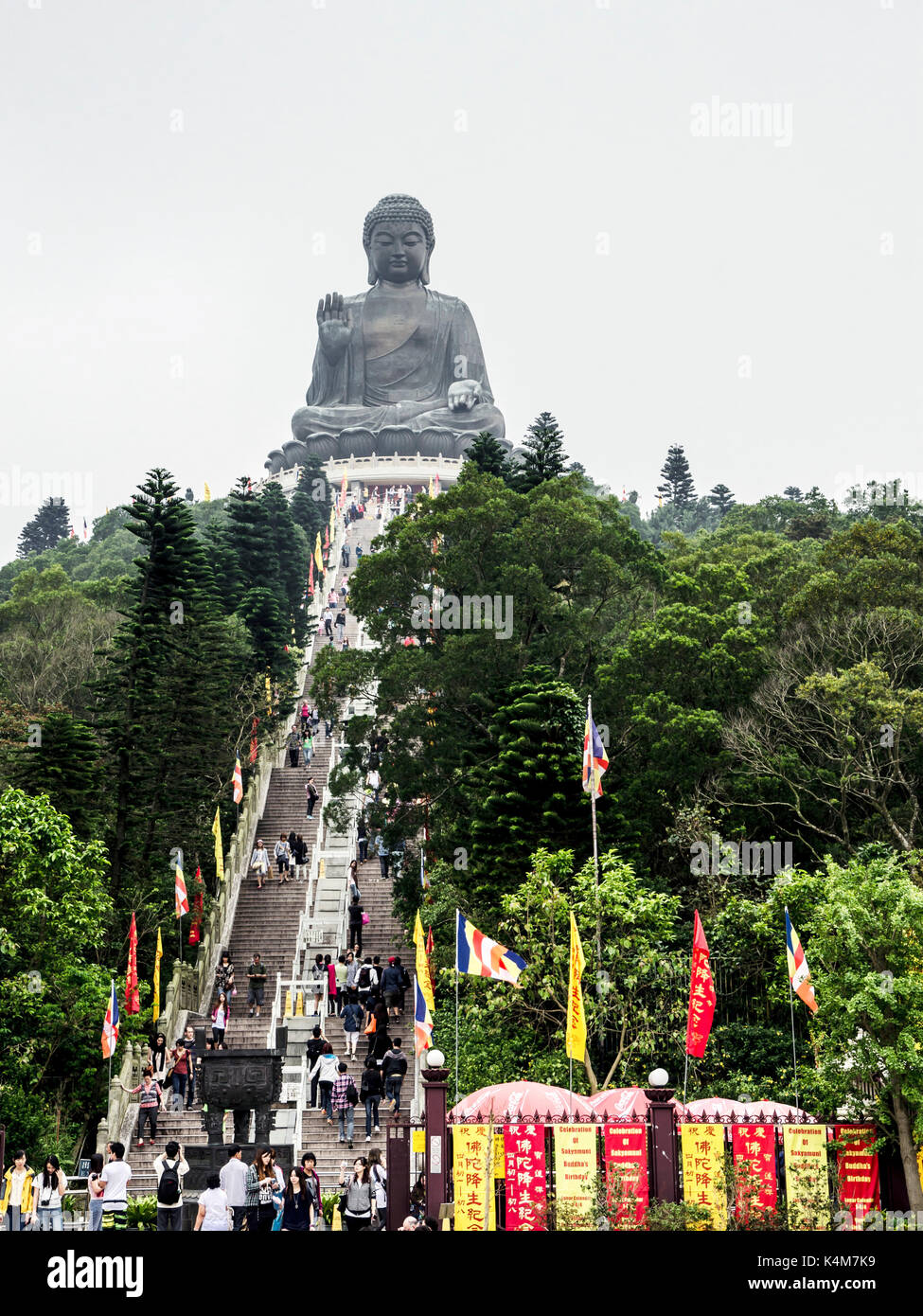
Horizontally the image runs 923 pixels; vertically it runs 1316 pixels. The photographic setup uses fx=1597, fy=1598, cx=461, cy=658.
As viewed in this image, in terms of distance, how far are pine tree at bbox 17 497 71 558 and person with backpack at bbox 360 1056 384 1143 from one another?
252ft

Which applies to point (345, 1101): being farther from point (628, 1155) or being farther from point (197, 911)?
point (197, 911)

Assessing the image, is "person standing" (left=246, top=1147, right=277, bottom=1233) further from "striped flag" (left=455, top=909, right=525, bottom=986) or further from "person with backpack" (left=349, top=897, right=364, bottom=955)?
"person with backpack" (left=349, top=897, right=364, bottom=955)

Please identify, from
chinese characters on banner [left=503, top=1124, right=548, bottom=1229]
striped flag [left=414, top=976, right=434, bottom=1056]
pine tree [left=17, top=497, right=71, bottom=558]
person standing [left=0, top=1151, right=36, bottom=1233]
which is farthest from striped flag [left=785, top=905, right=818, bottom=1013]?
pine tree [left=17, top=497, right=71, bottom=558]

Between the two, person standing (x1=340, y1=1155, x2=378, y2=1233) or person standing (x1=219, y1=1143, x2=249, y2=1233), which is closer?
person standing (x1=219, y1=1143, x2=249, y2=1233)

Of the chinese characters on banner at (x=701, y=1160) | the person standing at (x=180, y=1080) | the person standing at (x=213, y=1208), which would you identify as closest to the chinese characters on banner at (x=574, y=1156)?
the chinese characters on banner at (x=701, y=1160)

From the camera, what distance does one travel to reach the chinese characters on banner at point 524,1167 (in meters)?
15.9

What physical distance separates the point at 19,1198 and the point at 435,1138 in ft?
13.7

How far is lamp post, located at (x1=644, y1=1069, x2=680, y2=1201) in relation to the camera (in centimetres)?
1591

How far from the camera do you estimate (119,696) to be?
30.2 metres

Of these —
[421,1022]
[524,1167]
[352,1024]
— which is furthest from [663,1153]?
[352,1024]

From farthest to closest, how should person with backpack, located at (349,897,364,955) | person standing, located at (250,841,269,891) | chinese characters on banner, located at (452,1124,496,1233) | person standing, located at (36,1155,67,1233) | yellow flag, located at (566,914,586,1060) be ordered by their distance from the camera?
person standing, located at (250,841,269,891) → person with backpack, located at (349,897,364,955) → yellow flag, located at (566,914,586,1060) → chinese characters on banner, located at (452,1124,496,1233) → person standing, located at (36,1155,67,1233)

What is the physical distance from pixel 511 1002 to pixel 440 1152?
5291mm

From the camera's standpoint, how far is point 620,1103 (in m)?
17.6
